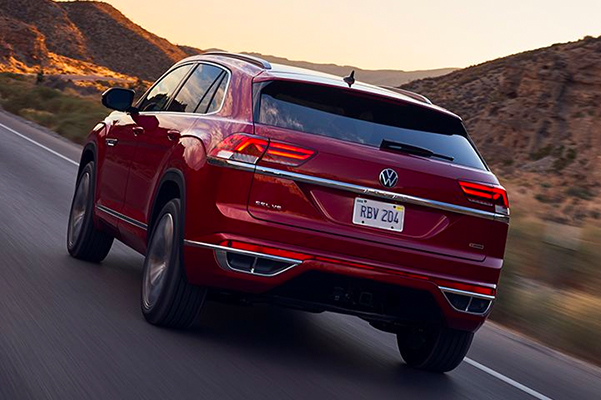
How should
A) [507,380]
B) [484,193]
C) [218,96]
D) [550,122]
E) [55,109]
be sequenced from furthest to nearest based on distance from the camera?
[550,122] → [55,109] → [507,380] → [218,96] → [484,193]

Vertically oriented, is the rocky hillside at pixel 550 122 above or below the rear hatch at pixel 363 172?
below

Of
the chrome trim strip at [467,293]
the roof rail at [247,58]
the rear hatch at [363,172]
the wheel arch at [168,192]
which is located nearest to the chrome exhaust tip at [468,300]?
the chrome trim strip at [467,293]

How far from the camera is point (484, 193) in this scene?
21.7 ft

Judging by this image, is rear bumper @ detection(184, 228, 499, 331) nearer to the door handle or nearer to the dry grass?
the door handle

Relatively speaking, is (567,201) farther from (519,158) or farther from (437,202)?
(437,202)

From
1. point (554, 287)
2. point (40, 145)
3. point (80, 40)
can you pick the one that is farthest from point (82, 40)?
point (554, 287)

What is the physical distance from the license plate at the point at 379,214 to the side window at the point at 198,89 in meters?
1.46

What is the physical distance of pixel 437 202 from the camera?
21.1 ft

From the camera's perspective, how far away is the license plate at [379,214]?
6281 millimetres

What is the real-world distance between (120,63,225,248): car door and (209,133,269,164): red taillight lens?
2.75 feet

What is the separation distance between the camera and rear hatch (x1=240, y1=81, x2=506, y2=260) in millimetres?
6195

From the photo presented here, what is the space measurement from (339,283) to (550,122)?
49.1 meters

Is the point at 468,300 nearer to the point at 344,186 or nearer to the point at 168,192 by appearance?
the point at 344,186

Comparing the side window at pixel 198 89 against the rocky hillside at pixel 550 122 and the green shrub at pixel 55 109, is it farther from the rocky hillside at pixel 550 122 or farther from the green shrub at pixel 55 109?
the rocky hillside at pixel 550 122
